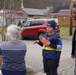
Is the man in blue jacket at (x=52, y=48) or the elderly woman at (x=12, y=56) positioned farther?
the man in blue jacket at (x=52, y=48)

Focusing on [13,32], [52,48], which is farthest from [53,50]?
[13,32]

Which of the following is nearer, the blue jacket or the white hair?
the white hair

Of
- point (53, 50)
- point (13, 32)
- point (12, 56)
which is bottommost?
point (53, 50)

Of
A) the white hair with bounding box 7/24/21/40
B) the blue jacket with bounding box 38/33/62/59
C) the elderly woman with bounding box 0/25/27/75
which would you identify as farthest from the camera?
the blue jacket with bounding box 38/33/62/59

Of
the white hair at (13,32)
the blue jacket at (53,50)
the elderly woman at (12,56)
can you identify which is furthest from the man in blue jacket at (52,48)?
the white hair at (13,32)

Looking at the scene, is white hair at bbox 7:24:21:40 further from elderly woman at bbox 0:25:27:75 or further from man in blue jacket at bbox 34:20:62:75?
man in blue jacket at bbox 34:20:62:75

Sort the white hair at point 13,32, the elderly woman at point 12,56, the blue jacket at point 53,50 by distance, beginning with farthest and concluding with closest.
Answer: the blue jacket at point 53,50, the elderly woman at point 12,56, the white hair at point 13,32

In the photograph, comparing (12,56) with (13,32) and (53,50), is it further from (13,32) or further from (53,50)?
(53,50)

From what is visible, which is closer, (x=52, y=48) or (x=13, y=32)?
(x=13, y=32)

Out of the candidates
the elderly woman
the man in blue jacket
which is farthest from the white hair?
the man in blue jacket

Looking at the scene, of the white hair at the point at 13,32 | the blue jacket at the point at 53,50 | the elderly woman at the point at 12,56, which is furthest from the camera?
the blue jacket at the point at 53,50

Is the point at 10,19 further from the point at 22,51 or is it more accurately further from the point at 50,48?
the point at 22,51

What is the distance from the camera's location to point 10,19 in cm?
971

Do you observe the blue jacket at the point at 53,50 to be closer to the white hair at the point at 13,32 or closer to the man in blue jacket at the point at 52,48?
the man in blue jacket at the point at 52,48
